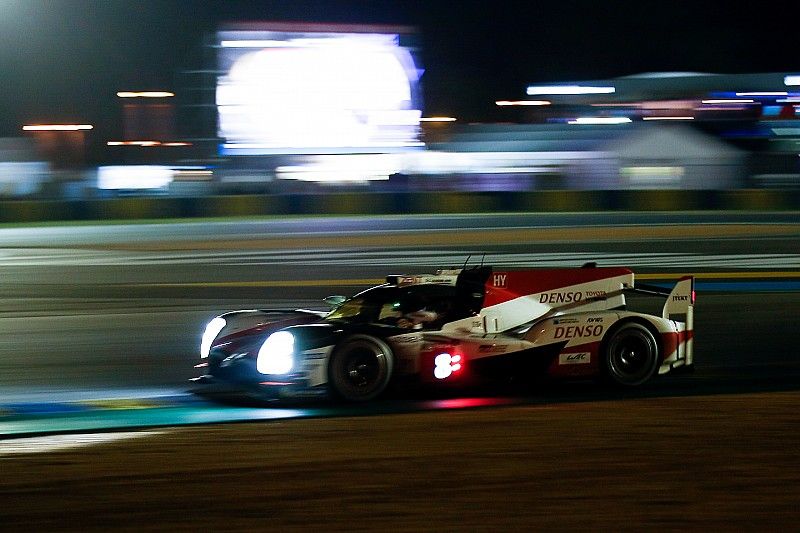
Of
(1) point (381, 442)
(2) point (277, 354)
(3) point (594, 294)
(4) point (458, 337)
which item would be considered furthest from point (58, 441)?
(3) point (594, 294)

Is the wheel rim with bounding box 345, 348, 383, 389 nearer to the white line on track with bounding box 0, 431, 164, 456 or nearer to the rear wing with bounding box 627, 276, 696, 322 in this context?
the white line on track with bounding box 0, 431, 164, 456

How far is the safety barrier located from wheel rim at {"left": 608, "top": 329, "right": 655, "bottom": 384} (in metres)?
23.2

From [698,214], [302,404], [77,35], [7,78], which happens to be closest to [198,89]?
[698,214]

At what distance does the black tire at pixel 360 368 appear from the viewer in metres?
7.09

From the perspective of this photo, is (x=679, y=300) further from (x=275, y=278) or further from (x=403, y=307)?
(x=275, y=278)

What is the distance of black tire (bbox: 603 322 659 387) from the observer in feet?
25.1

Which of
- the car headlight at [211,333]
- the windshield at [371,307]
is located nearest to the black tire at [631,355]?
the windshield at [371,307]

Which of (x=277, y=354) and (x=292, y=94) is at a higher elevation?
(x=292, y=94)

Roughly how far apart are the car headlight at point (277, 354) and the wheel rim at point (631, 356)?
7.84 ft

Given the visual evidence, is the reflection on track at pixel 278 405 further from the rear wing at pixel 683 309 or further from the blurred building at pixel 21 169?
the blurred building at pixel 21 169

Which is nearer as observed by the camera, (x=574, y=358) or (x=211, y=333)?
(x=574, y=358)

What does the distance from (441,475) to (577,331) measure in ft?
8.53

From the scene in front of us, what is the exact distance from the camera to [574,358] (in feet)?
24.7

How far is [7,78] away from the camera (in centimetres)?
8812
